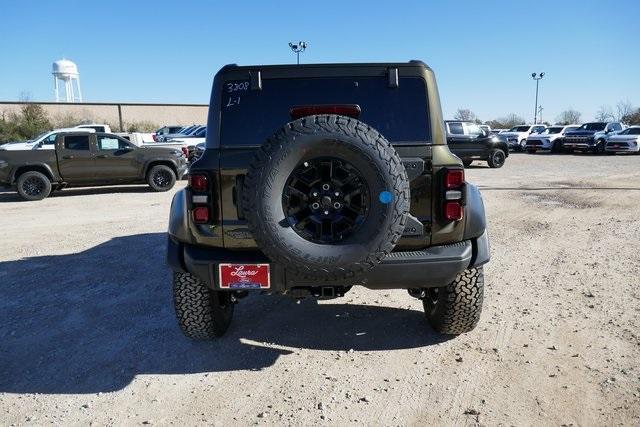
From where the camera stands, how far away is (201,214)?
308cm

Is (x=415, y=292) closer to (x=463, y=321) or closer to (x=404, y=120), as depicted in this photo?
(x=463, y=321)

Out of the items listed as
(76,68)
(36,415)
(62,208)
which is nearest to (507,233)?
(36,415)

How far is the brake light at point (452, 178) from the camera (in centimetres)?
302

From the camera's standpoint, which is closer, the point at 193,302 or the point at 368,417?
the point at 368,417

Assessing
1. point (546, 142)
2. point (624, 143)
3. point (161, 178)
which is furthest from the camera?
point (546, 142)

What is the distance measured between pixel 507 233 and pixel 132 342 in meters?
5.60

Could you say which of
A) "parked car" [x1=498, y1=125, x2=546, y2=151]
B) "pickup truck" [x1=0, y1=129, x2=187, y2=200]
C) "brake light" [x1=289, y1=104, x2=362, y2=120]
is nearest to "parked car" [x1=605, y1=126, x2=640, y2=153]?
"parked car" [x1=498, y1=125, x2=546, y2=151]

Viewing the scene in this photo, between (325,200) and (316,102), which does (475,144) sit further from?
(325,200)

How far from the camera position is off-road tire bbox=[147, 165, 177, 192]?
1273 cm

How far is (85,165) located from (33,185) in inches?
50.1

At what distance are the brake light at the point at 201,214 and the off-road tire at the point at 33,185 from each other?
34.7ft

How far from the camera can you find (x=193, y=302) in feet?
11.4

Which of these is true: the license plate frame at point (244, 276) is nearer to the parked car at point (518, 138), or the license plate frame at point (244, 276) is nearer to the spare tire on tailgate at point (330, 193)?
the spare tire on tailgate at point (330, 193)

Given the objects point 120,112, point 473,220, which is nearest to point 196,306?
point 473,220
